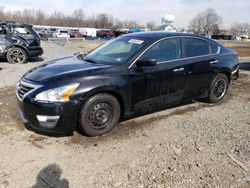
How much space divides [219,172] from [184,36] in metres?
2.83

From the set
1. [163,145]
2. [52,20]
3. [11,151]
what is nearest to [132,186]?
[163,145]

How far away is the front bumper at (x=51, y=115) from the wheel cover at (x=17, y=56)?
805 centimetres

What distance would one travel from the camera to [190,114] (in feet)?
17.4

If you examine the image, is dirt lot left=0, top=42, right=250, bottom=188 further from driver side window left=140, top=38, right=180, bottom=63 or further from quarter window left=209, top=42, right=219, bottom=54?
quarter window left=209, top=42, right=219, bottom=54

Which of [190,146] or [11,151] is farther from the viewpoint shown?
[190,146]

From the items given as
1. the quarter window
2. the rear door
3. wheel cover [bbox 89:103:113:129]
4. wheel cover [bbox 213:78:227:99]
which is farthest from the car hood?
wheel cover [bbox 213:78:227:99]

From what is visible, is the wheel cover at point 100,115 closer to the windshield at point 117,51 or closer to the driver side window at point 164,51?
the windshield at point 117,51

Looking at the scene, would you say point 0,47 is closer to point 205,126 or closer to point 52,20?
point 205,126

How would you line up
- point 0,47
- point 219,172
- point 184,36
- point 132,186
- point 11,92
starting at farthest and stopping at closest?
point 0,47 → point 11,92 → point 184,36 → point 219,172 → point 132,186

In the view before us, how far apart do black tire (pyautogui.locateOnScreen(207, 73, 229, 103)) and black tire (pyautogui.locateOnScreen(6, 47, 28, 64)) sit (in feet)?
27.6

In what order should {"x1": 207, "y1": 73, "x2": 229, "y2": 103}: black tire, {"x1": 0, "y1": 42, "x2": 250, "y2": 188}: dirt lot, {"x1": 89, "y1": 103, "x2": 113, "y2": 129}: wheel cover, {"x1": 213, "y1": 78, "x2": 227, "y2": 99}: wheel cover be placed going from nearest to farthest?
1. {"x1": 0, "y1": 42, "x2": 250, "y2": 188}: dirt lot
2. {"x1": 89, "y1": 103, "x2": 113, "y2": 129}: wheel cover
3. {"x1": 207, "y1": 73, "x2": 229, "y2": 103}: black tire
4. {"x1": 213, "y1": 78, "x2": 227, "y2": 99}: wheel cover

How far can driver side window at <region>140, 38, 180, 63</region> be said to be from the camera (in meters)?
4.61

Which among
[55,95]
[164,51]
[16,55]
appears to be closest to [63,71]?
[55,95]

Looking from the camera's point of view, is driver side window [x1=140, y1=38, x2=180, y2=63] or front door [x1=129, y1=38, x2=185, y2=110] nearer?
front door [x1=129, y1=38, x2=185, y2=110]
